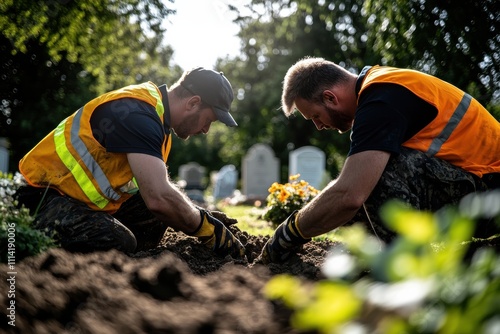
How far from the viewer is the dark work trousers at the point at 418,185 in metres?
3.14

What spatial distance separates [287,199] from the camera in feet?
21.6

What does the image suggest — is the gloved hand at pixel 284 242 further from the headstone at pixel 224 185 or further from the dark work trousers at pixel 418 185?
the headstone at pixel 224 185

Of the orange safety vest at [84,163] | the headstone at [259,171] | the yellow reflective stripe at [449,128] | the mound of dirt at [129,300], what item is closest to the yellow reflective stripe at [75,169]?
the orange safety vest at [84,163]

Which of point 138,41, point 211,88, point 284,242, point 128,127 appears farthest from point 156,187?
point 138,41

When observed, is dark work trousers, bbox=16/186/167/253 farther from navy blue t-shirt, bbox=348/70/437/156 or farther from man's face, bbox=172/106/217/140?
navy blue t-shirt, bbox=348/70/437/156

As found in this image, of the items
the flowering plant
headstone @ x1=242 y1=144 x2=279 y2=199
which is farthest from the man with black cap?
headstone @ x1=242 y1=144 x2=279 y2=199

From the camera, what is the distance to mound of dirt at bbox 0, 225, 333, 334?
1109 mm

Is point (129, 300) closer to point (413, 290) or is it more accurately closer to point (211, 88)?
point (413, 290)

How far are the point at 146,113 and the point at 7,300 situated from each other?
1.80 metres

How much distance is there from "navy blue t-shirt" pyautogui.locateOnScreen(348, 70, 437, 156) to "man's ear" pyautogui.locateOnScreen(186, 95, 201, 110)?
3.94 feet

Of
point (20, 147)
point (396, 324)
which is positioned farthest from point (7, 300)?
point (20, 147)

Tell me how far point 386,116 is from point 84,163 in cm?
189

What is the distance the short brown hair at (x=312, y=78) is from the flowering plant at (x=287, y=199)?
2.86 m

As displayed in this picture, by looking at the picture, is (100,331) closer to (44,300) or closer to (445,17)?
(44,300)
